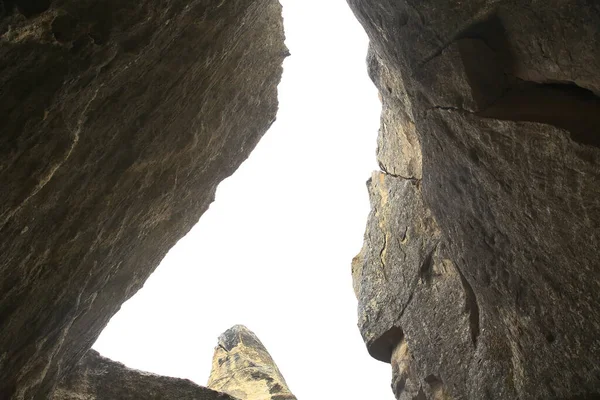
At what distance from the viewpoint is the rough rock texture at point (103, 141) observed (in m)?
6.46

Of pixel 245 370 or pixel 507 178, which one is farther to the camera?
pixel 245 370

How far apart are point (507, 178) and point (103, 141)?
641 cm

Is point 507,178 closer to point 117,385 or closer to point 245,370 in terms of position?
point 117,385

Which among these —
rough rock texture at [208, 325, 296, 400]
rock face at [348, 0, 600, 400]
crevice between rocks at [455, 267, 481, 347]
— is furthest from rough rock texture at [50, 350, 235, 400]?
rough rock texture at [208, 325, 296, 400]

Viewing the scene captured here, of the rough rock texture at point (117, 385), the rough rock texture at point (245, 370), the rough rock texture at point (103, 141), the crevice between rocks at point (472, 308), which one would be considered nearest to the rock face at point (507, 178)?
the crevice between rocks at point (472, 308)

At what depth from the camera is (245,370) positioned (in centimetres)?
2369

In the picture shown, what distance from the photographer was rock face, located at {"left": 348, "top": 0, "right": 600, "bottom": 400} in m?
7.30

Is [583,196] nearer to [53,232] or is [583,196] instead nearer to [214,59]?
[214,59]

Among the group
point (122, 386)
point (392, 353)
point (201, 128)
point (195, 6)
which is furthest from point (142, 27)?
point (392, 353)

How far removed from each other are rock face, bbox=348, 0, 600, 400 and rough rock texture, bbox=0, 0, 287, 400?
3.27 meters

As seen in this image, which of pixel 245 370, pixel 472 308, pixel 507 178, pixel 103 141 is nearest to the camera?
pixel 103 141

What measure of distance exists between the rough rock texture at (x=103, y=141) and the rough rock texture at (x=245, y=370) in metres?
11.3

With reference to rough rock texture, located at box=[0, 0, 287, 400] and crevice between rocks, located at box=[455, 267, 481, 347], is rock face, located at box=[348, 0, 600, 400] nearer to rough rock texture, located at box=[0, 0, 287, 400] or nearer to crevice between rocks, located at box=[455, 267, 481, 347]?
crevice between rocks, located at box=[455, 267, 481, 347]

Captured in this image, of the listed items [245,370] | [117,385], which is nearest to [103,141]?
[117,385]
